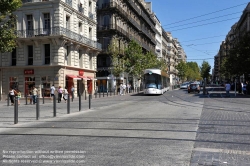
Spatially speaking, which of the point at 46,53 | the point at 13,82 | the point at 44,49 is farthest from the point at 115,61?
the point at 13,82

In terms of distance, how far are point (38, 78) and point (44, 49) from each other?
3.31 metres

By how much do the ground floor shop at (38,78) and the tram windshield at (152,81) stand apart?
798 cm

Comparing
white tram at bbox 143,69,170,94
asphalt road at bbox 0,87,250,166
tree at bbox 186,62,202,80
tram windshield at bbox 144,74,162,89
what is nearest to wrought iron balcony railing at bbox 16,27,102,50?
white tram at bbox 143,69,170,94

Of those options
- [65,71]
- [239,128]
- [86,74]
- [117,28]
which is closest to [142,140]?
[239,128]

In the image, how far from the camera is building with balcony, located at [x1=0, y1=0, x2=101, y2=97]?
101 feet

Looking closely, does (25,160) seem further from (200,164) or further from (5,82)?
(5,82)

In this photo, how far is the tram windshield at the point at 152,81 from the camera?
3193 centimetres

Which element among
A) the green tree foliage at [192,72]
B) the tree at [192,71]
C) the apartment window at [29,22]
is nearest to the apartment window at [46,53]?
the apartment window at [29,22]

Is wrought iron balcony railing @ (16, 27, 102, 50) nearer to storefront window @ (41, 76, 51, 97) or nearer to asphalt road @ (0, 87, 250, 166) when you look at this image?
storefront window @ (41, 76, 51, 97)

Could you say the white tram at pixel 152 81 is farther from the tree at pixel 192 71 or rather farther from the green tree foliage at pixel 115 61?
the tree at pixel 192 71

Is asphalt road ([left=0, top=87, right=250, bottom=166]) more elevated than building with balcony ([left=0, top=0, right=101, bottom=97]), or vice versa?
building with balcony ([left=0, top=0, right=101, bottom=97])

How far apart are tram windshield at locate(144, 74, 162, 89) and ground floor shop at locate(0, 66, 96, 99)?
798 cm

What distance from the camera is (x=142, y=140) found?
6867 millimetres

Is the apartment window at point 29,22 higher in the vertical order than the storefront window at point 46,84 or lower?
higher
